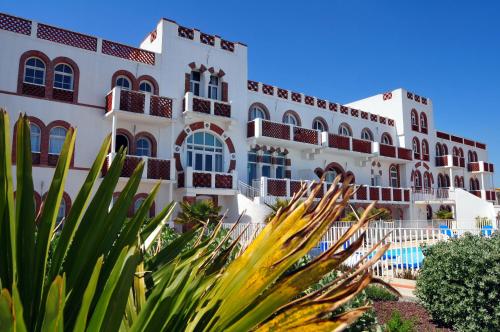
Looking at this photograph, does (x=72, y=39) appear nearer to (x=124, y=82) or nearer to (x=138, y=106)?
(x=124, y=82)

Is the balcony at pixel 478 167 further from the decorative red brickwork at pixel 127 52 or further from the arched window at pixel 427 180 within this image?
the decorative red brickwork at pixel 127 52

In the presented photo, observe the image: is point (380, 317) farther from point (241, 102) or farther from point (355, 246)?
point (241, 102)

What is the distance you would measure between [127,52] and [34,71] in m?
4.06

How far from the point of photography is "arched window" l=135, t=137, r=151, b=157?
1862 cm

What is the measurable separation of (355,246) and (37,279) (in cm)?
106

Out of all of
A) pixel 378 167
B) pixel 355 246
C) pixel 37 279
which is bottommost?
pixel 37 279

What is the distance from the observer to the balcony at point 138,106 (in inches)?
666

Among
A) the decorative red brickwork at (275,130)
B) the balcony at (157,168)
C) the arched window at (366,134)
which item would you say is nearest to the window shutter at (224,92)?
the decorative red brickwork at (275,130)

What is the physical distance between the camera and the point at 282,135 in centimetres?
2238

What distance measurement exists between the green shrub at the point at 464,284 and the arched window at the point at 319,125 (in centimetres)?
2003

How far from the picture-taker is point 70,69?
17453 mm

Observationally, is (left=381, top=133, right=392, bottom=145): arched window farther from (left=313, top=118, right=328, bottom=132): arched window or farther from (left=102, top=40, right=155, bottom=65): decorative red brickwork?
(left=102, top=40, right=155, bottom=65): decorative red brickwork

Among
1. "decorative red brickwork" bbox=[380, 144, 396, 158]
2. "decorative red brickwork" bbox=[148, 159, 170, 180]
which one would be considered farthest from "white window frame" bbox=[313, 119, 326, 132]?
"decorative red brickwork" bbox=[148, 159, 170, 180]

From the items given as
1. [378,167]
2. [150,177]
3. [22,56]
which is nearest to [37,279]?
[150,177]
